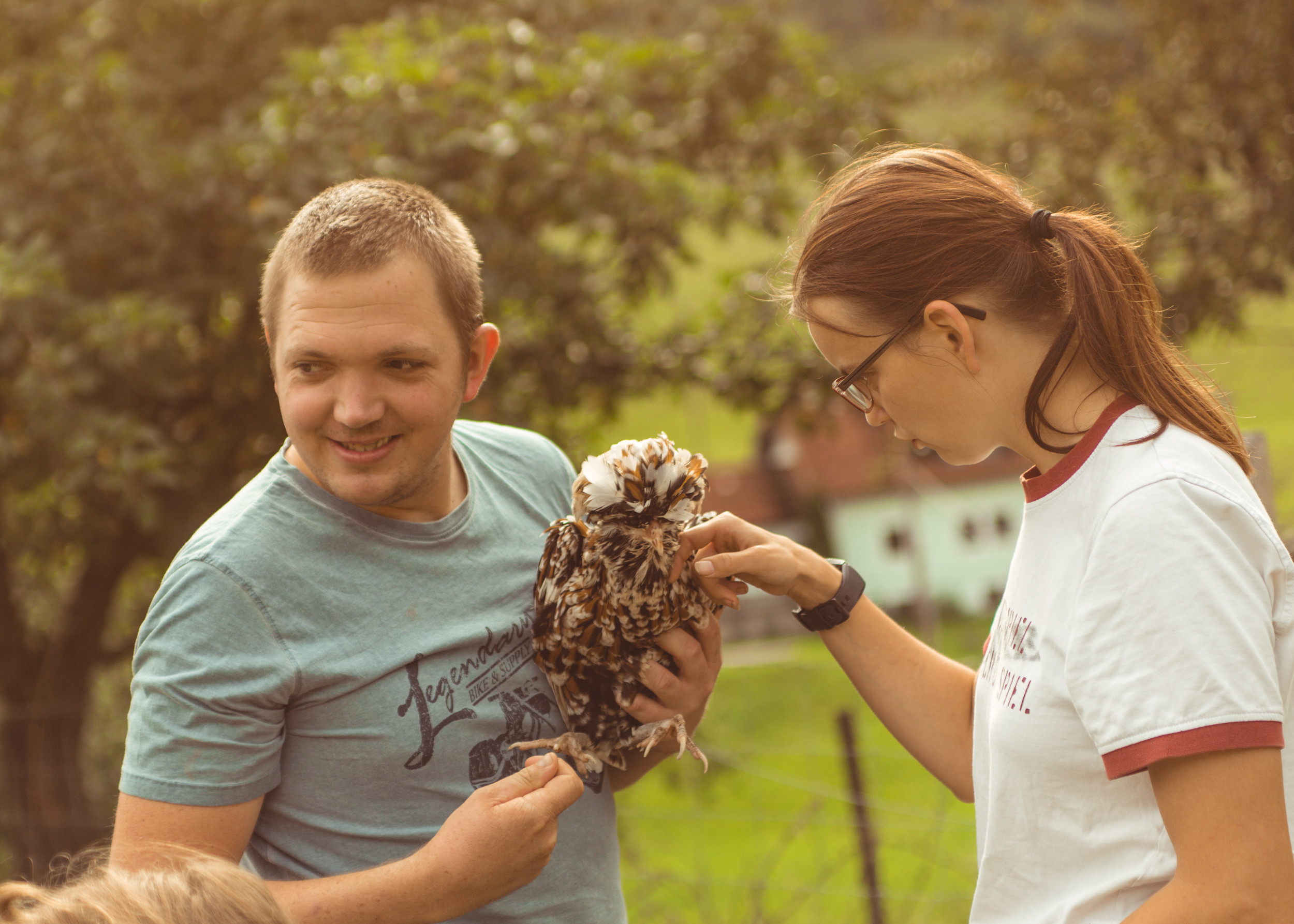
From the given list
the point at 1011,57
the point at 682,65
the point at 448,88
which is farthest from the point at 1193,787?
the point at 1011,57

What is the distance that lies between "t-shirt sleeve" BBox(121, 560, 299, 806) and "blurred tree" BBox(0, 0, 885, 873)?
2589mm

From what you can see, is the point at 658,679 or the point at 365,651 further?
the point at 658,679

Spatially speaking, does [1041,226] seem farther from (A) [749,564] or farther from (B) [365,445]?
(B) [365,445]

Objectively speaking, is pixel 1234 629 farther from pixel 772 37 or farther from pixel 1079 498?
pixel 772 37

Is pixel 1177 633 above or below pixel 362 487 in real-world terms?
below

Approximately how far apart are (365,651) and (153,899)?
1.64 feet

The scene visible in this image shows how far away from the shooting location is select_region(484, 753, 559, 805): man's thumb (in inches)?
68.4

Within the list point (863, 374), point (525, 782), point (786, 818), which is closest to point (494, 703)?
point (525, 782)

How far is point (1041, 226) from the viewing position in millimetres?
1688

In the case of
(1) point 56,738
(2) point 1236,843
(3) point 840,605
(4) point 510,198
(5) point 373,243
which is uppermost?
(4) point 510,198

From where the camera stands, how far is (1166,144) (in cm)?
529

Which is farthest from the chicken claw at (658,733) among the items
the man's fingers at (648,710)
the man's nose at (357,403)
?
the man's nose at (357,403)

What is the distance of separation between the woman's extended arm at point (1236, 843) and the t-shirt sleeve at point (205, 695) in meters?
1.33

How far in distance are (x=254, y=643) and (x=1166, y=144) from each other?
17.1ft
